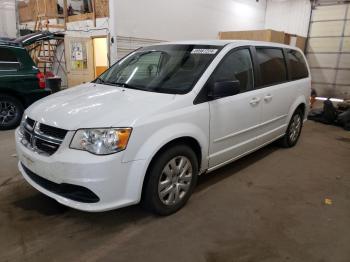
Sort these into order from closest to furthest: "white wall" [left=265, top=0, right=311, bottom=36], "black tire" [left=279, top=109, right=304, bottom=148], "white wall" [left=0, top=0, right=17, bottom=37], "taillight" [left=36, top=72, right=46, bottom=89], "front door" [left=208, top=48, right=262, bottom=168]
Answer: "front door" [left=208, top=48, right=262, bottom=168] < "black tire" [left=279, top=109, right=304, bottom=148] < "taillight" [left=36, top=72, right=46, bottom=89] < "white wall" [left=265, top=0, right=311, bottom=36] < "white wall" [left=0, top=0, right=17, bottom=37]

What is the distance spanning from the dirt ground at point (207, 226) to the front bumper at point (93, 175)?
33cm

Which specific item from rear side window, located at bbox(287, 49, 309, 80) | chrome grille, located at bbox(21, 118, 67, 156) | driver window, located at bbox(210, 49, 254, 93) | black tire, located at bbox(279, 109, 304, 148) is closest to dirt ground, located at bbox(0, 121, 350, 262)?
chrome grille, located at bbox(21, 118, 67, 156)

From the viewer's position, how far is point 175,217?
2.56 meters

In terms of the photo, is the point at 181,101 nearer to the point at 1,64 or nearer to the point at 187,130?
the point at 187,130

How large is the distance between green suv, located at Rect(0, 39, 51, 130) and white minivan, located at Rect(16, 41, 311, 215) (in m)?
2.77

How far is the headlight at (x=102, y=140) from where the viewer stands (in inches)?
81.6

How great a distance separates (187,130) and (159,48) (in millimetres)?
1305

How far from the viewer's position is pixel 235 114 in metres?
2.95

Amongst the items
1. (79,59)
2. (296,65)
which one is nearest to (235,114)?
(296,65)

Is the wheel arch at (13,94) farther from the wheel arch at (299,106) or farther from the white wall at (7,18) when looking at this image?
the white wall at (7,18)

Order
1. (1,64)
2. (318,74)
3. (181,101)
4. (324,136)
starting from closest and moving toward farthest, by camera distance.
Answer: (181,101)
(1,64)
(324,136)
(318,74)

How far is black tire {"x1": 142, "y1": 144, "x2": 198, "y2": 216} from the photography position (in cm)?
230

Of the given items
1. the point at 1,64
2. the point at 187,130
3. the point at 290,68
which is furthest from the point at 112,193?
the point at 1,64

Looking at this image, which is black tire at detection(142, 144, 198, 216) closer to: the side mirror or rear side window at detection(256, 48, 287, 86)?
the side mirror
